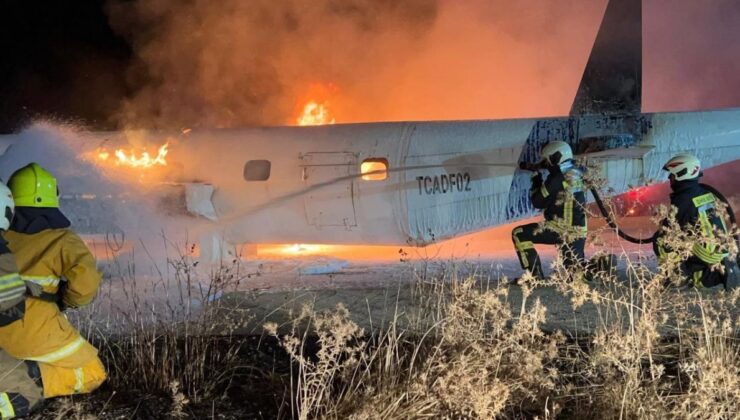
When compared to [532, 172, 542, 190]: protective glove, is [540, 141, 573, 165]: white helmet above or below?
above

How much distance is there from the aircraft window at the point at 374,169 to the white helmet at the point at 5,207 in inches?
214

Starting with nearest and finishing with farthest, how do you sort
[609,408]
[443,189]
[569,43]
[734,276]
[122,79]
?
[609,408] < [734,276] < [443,189] < [569,43] < [122,79]

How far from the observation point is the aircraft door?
28.1 feet

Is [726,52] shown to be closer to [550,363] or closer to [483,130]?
[483,130]

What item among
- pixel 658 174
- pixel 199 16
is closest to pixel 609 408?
pixel 658 174

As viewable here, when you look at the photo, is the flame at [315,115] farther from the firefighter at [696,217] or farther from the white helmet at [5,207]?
the white helmet at [5,207]

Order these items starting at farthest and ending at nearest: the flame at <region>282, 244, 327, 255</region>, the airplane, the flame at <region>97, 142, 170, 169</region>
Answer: the flame at <region>282, 244, 327, 255</region> < the flame at <region>97, 142, 170, 169</region> < the airplane

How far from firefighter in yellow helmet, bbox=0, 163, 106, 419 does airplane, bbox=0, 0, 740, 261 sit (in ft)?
17.0

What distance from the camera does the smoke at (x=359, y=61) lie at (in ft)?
55.9

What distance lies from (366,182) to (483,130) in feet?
5.89

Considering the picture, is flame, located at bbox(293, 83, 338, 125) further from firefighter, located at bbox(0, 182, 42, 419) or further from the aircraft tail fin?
firefighter, located at bbox(0, 182, 42, 419)

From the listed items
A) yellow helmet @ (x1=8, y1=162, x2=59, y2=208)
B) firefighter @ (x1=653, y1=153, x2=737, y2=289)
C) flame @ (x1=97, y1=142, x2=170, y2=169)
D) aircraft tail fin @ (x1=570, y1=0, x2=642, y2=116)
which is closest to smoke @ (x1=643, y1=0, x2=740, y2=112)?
aircraft tail fin @ (x1=570, y1=0, x2=642, y2=116)

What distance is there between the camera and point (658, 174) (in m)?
8.41

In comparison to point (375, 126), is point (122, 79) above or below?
above
